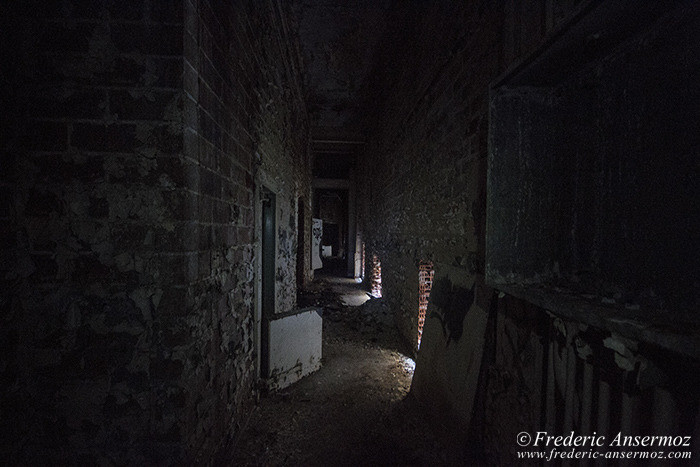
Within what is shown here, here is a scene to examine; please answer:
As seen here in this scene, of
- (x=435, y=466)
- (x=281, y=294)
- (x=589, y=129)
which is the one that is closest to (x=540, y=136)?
(x=589, y=129)

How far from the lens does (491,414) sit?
1.93 m

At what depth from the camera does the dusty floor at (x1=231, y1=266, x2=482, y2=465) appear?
7.02 feet

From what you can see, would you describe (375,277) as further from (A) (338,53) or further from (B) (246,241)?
(B) (246,241)

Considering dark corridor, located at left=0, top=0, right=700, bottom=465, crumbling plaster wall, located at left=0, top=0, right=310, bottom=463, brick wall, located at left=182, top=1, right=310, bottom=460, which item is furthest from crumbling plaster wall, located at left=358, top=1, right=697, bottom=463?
crumbling plaster wall, located at left=0, top=0, right=310, bottom=463

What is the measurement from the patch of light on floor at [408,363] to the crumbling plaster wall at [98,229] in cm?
275

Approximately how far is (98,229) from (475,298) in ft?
8.12

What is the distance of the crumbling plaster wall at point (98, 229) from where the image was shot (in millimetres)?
1297

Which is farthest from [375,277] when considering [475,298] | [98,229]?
[98,229]

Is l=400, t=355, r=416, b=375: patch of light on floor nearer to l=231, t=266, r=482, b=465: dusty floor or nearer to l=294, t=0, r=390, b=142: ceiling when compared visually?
l=231, t=266, r=482, b=465: dusty floor

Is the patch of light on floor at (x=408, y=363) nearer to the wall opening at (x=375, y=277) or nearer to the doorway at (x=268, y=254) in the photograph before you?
the doorway at (x=268, y=254)

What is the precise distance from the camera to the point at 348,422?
8.33 ft

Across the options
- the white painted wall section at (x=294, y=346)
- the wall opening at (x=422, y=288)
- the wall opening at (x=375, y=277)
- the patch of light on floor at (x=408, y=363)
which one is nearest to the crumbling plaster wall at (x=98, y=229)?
the white painted wall section at (x=294, y=346)

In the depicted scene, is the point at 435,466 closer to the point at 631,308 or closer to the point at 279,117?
the point at 631,308

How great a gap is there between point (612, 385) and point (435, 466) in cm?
156
